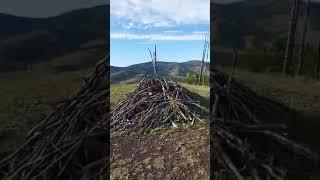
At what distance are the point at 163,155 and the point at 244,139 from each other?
115 centimetres

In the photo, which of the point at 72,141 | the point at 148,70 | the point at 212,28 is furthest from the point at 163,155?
the point at 212,28

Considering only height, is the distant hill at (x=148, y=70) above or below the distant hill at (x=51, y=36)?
below

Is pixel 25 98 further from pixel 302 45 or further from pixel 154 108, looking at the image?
pixel 302 45

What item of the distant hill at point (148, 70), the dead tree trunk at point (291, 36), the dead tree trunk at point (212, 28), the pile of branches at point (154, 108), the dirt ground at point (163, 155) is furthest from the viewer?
the distant hill at point (148, 70)

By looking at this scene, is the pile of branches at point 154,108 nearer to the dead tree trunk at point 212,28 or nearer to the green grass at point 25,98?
the dead tree trunk at point 212,28

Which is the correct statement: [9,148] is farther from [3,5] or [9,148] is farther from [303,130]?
[303,130]

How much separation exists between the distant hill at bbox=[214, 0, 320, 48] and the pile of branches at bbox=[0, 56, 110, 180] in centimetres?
94

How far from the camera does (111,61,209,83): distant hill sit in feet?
18.5

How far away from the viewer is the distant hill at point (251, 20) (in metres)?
3.86

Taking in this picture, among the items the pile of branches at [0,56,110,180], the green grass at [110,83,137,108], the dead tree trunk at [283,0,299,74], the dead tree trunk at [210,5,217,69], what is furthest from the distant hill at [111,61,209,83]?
the dead tree trunk at [283,0,299,74]

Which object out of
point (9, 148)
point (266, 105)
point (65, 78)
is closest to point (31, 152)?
point (9, 148)

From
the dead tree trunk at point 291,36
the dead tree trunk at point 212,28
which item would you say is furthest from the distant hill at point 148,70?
the dead tree trunk at point 291,36

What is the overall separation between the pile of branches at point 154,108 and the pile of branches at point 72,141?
4.91 ft

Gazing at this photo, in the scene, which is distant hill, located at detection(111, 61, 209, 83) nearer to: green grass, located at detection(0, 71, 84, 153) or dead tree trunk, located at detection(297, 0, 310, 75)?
green grass, located at detection(0, 71, 84, 153)
